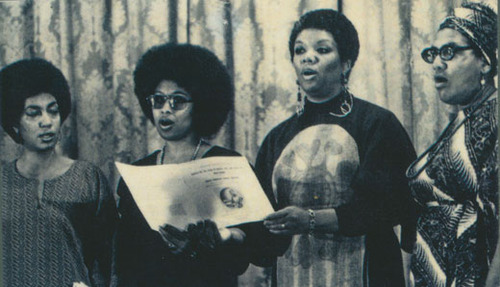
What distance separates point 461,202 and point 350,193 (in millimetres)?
313

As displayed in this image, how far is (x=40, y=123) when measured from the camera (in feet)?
6.38

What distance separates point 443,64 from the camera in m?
1.77

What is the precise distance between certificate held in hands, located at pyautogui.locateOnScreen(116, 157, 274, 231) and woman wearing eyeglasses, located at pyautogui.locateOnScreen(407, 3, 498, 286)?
17.7 inches

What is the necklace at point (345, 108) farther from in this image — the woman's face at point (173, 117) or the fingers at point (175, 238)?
the fingers at point (175, 238)

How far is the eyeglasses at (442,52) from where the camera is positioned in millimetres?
1746

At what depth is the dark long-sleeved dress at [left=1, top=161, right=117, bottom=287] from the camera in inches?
74.9

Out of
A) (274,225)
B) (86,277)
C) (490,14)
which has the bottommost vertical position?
(86,277)

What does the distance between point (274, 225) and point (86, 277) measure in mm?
598

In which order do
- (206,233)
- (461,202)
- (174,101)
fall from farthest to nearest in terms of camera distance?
(174,101), (206,233), (461,202)

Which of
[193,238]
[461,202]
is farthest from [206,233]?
[461,202]

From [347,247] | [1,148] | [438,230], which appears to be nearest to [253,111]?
[347,247]

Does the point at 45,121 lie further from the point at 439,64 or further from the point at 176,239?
the point at 439,64

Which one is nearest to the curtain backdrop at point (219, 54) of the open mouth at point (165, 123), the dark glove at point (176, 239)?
the open mouth at point (165, 123)

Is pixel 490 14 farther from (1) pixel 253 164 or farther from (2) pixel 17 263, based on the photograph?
(2) pixel 17 263
